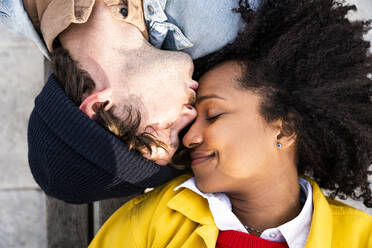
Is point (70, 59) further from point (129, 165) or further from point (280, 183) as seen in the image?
point (280, 183)

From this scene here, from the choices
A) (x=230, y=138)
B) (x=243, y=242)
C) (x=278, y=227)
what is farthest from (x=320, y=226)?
(x=230, y=138)

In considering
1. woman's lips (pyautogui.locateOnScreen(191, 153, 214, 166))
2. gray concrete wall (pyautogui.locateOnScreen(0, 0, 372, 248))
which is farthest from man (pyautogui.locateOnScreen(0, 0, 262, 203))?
gray concrete wall (pyautogui.locateOnScreen(0, 0, 372, 248))

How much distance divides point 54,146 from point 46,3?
1.94ft

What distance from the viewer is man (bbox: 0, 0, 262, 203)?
1.23 m

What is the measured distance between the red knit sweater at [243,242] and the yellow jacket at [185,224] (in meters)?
0.05

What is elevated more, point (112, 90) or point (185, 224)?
point (112, 90)

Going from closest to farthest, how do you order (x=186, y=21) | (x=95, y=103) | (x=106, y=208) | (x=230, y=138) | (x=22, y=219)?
1. (x=95, y=103)
2. (x=230, y=138)
3. (x=186, y=21)
4. (x=106, y=208)
5. (x=22, y=219)

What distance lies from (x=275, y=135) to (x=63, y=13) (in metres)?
0.91

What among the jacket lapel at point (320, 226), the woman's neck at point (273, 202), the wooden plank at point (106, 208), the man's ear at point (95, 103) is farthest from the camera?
the wooden plank at point (106, 208)

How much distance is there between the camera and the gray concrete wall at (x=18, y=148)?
7.18 ft

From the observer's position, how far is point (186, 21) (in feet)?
4.75

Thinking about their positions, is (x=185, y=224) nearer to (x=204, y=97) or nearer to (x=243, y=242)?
(x=243, y=242)

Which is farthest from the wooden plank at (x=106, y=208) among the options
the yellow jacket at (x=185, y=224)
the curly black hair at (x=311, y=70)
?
the curly black hair at (x=311, y=70)

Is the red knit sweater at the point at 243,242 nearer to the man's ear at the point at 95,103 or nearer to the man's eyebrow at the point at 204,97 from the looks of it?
the man's eyebrow at the point at 204,97
